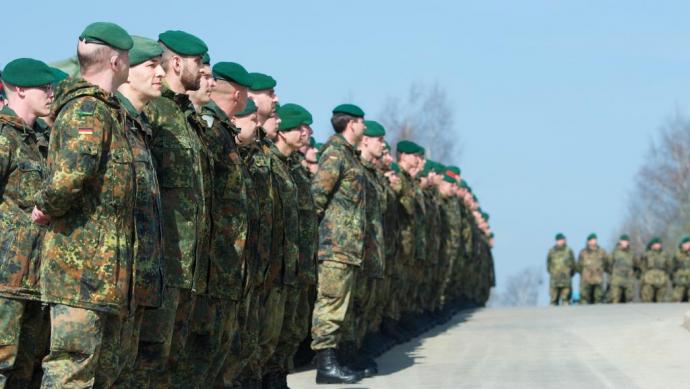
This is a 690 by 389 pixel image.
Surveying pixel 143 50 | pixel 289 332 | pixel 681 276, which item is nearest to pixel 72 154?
pixel 143 50

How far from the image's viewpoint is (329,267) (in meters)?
12.1

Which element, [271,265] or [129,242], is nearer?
[129,242]

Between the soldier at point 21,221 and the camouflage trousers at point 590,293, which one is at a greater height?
the camouflage trousers at point 590,293

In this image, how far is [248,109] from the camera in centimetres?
934

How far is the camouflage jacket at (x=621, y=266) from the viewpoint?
118 ft

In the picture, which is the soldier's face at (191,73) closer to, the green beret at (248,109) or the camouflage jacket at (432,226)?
the green beret at (248,109)

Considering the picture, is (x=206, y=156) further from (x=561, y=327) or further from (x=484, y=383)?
(x=561, y=327)

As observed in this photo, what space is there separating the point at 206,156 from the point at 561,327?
13.7 m

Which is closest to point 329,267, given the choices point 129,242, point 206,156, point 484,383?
point 484,383

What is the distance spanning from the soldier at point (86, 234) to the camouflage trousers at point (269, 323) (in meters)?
3.11

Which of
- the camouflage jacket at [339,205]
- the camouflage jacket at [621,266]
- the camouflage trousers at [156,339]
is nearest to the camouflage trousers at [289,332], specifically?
the camouflage jacket at [339,205]

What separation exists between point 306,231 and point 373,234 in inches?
104

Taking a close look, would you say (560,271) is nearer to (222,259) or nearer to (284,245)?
(284,245)

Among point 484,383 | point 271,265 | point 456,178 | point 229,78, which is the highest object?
point 456,178
